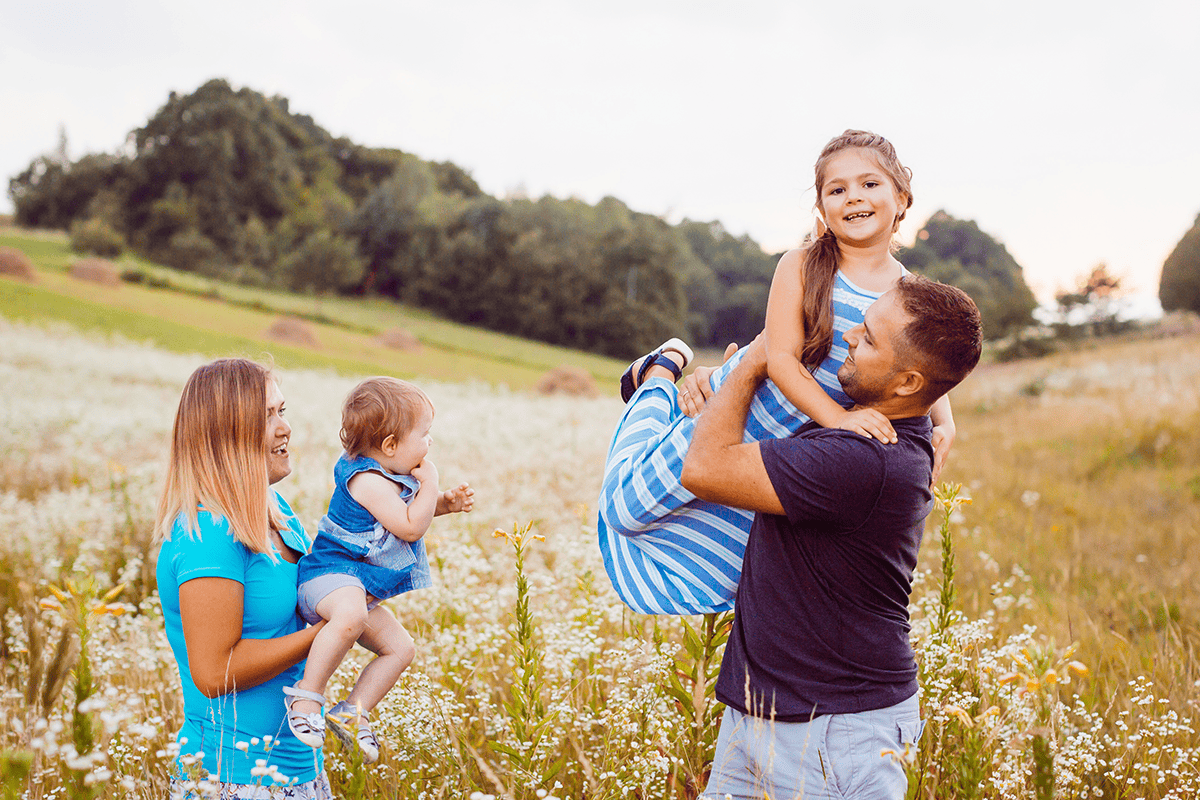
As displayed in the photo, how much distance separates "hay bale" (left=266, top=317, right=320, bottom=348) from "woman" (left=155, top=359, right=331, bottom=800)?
26.8 metres

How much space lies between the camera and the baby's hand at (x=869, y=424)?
2.13 m

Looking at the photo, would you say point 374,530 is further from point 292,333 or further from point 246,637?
point 292,333

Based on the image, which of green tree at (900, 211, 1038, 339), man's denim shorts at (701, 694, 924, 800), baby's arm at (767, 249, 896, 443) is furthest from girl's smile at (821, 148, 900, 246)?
green tree at (900, 211, 1038, 339)

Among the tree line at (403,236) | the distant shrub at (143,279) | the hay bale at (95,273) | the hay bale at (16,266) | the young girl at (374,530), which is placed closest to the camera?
the young girl at (374,530)

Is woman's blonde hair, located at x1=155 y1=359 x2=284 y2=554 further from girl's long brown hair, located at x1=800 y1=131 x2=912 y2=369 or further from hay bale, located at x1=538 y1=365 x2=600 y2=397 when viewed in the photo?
hay bale, located at x1=538 y1=365 x2=600 y2=397

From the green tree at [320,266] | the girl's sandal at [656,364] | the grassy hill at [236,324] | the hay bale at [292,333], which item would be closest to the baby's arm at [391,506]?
the girl's sandal at [656,364]

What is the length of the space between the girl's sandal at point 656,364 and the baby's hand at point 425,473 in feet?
2.66

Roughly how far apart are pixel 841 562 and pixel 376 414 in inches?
64.1

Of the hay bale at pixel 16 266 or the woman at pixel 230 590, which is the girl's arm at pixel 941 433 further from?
the hay bale at pixel 16 266

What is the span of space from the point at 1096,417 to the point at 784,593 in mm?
13869

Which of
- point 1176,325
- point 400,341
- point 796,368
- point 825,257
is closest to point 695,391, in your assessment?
point 796,368

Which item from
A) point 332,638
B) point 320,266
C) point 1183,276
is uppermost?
point 1183,276

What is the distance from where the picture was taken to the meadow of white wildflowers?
2016 millimetres

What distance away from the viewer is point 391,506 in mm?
2629
